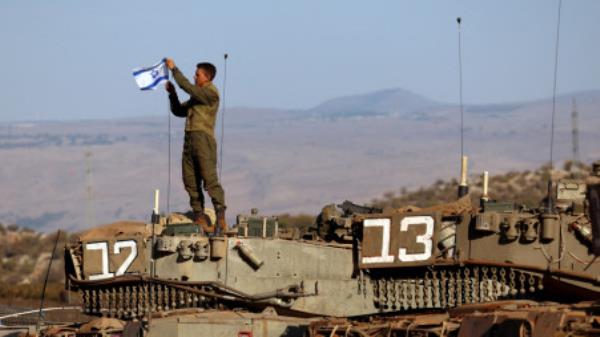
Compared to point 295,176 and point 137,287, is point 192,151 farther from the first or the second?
point 295,176

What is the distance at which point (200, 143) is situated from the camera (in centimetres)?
3244

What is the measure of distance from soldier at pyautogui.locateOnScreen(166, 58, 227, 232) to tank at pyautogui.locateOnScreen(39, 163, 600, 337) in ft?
2.32

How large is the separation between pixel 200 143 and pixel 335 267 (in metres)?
3.57

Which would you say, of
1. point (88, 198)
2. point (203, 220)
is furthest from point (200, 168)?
point (88, 198)

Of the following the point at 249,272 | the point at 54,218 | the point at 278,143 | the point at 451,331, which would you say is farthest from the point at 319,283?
the point at 278,143

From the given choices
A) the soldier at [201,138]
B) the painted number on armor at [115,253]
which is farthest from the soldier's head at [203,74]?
the painted number on armor at [115,253]

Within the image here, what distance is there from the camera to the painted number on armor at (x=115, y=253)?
31547 mm

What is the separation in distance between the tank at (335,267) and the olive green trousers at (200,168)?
64 cm

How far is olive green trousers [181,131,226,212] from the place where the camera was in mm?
32406

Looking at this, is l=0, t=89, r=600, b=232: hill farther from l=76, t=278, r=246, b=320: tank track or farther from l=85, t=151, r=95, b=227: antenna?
l=76, t=278, r=246, b=320: tank track

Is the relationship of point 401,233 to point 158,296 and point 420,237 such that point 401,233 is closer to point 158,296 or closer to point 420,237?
point 420,237

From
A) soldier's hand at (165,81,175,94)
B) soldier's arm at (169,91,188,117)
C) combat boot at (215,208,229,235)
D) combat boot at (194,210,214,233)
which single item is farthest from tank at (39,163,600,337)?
soldier's hand at (165,81,175,94)

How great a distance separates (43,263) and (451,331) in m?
50.5

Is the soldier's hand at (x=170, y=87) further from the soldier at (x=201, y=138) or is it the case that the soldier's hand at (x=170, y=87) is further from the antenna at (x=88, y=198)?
the antenna at (x=88, y=198)
